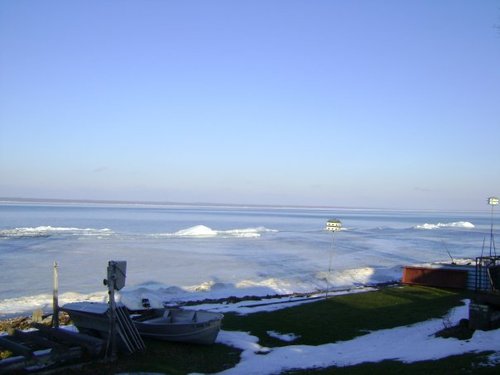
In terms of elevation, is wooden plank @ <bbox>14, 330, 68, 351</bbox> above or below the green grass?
above

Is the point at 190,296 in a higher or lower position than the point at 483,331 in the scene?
lower

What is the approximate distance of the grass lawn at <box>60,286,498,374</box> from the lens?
1102 cm

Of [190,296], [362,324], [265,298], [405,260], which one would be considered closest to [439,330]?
[362,324]

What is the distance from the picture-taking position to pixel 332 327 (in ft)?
54.0

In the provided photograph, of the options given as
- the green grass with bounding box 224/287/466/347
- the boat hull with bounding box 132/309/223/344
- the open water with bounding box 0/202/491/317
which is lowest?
the open water with bounding box 0/202/491/317

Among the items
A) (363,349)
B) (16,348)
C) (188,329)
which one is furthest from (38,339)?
(363,349)

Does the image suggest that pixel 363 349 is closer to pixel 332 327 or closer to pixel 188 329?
pixel 332 327

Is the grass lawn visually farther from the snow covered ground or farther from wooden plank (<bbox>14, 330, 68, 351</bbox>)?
wooden plank (<bbox>14, 330, 68, 351</bbox>)

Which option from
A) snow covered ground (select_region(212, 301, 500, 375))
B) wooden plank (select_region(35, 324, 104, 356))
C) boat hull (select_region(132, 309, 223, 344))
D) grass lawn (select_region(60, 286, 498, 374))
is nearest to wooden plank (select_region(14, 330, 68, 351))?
wooden plank (select_region(35, 324, 104, 356))

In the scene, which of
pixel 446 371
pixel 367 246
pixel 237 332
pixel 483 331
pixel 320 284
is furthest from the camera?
pixel 367 246

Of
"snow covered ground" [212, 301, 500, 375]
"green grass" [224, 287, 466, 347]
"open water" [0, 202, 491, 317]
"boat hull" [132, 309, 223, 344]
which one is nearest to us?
"snow covered ground" [212, 301, 500, 375]

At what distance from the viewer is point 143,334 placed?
47.5ft

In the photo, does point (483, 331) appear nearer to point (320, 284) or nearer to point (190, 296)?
point (190, 296)

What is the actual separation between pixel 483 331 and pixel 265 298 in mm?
12805
